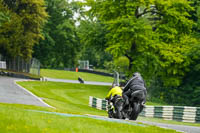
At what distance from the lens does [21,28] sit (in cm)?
4834

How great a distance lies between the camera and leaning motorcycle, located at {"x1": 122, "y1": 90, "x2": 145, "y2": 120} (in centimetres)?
1548

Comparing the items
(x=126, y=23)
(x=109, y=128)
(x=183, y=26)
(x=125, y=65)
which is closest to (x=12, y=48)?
(x=125, y=65)

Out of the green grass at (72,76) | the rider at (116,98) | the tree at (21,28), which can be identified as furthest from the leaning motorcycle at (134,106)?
the green grass at (72,76)

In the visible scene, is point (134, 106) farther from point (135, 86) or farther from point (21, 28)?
point (21, 28)

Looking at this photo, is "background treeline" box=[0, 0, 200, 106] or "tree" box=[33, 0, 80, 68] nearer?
"background treeline" box=[0, 0, 200, 106]

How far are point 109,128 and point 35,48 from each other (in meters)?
55.1

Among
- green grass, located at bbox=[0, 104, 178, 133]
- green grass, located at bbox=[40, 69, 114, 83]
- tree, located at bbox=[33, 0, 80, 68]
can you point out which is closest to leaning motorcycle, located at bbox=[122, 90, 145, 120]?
green grass, located at bbox=[0, 104, 178, 133]

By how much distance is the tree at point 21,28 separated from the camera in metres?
47.1

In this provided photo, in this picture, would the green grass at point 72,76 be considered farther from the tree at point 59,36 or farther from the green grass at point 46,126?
the green grass at point 46,126

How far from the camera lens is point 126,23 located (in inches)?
1503

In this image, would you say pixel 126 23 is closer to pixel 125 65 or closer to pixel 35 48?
pixel 125 65

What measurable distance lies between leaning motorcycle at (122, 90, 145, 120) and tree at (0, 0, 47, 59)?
106 ft

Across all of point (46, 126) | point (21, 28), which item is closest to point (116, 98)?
point (46, 126)

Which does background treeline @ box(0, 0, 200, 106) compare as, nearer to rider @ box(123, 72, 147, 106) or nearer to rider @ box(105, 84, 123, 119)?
rider @ box(105, 84, 123, 119)
